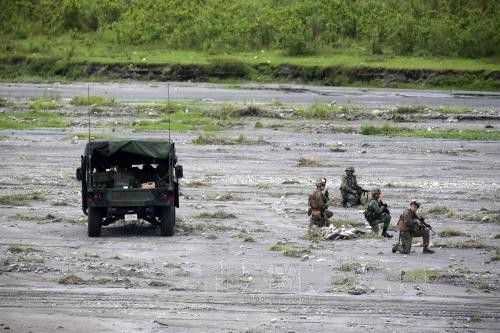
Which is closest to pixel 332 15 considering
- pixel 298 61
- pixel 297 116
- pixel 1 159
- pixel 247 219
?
pixel 298 61

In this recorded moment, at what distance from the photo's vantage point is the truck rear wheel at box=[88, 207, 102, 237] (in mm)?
26312

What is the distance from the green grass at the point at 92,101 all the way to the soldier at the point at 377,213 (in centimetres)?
3138

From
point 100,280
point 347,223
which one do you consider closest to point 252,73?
point 347,223

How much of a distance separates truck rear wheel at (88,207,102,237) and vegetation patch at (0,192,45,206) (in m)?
5.53

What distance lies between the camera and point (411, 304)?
2062 centimetres

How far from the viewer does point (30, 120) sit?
52.5 metres

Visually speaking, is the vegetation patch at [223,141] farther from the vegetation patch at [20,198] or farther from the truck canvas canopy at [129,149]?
the truck canvas canopy at [129,149]

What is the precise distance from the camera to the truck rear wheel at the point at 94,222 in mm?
26312

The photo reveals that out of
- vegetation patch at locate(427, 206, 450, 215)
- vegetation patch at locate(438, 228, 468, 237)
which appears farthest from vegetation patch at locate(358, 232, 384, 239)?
vegetation patch at locate(427, 206, 450, 215)

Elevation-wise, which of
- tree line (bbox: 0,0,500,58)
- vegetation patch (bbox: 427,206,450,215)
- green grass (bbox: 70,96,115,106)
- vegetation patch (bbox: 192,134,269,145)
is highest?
tree line (bbox: 0,0,500,58)

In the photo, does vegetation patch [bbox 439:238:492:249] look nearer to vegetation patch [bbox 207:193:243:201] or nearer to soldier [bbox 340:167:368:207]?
soldier [bbox 340:167:368:207]

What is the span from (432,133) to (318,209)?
21.9 m

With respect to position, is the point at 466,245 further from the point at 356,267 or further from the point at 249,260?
the point at 249,260

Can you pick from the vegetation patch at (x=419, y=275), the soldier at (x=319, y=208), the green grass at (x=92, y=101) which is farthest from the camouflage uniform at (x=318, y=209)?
the green grass at (x=92, y=101)
